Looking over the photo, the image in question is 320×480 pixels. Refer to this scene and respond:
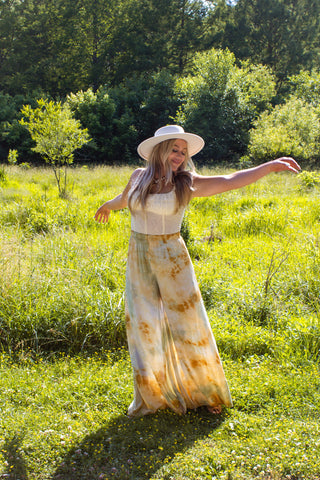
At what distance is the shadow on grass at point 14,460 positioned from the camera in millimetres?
2775

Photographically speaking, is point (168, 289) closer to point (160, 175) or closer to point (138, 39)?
point (160, 175)

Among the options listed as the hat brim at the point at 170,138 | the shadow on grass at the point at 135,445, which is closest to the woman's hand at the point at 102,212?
the hat brim at the point at 170,138

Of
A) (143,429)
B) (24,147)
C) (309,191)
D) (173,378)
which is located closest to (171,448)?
(143,429)

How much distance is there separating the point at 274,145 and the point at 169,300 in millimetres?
16817

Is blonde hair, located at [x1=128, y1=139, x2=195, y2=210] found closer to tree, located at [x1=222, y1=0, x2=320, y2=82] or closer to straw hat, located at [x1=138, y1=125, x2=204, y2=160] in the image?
straw hat, located at [x1=138, y1=125, x2=204, y2=160]

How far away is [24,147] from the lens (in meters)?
27.1

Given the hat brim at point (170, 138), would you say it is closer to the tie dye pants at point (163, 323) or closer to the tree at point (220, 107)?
the tie dye pants at point (163, 323)

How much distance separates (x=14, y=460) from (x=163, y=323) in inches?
52.7

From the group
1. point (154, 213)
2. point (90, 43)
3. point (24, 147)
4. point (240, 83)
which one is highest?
point (90, 43)

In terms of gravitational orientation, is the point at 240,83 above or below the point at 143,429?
above

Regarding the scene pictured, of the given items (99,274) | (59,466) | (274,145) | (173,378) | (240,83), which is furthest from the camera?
(240,83)

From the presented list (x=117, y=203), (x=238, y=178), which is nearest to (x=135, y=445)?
(x=117, y=203)

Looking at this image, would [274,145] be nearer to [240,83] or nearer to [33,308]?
[240,83]

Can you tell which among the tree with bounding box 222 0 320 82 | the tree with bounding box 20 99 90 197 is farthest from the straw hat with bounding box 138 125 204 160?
the tree with bounding box 222 0 320 82
